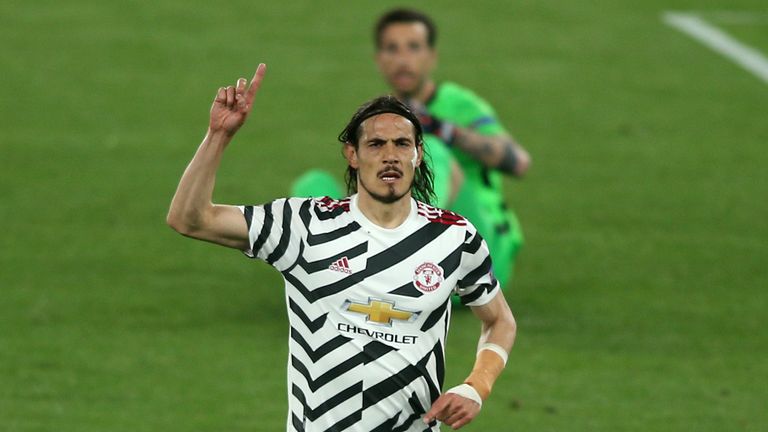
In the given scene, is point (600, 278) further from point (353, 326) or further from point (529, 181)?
point (353, 326)

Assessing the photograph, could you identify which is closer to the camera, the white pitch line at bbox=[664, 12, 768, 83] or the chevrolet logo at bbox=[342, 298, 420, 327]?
the chevrolet logo at bbox=[342, 298, 420, 327]

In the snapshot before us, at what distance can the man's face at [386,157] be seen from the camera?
249 inches

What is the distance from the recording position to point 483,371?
633cm

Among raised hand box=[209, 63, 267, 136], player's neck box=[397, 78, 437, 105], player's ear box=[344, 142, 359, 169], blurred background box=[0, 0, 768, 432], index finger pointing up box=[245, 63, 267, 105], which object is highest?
index finger pointing up box=[245, 63, 267, 105]

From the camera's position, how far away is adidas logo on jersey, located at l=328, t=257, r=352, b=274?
20.7ft

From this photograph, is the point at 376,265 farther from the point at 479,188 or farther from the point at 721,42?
the point at 721,42

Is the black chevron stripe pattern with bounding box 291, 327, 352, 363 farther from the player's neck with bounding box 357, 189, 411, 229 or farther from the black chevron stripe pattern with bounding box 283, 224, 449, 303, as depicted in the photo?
the player's neck with bounding box 357, 189, 411, 229

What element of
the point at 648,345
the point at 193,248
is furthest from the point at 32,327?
the point at 648,345

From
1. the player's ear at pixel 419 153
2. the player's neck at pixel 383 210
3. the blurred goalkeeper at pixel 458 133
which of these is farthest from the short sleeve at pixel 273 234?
the blurred goalkeeper at pixel 458 133

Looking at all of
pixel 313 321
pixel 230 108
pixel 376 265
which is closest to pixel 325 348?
pixel 313 321

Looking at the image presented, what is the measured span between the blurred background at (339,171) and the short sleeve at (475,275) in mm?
3168

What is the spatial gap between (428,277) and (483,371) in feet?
1.34

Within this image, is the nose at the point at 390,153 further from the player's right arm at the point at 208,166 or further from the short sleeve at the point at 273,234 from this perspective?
the player's right arm at the point at 208,166

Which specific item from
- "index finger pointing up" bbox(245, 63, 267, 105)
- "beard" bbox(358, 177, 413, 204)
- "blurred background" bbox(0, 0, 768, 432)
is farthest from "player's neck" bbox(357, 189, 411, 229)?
"blurred background" bbox(0, 0, 768, 432)
